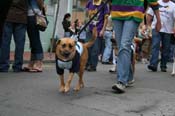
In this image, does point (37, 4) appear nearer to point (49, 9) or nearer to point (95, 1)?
point (95, 1)

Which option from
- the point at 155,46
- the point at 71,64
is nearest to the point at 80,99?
the point at 71,64

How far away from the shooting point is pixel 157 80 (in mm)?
10859

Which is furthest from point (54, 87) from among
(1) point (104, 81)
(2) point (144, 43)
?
(2) point (144, 43)

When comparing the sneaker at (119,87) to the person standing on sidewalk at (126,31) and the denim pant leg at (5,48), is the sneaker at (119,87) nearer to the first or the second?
the person standing on sidewalk at (126,31)

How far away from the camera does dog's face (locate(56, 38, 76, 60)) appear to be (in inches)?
308

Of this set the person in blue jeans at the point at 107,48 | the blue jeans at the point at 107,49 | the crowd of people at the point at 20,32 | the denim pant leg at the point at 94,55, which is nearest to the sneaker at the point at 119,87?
the crowd of people at the point at 20,32

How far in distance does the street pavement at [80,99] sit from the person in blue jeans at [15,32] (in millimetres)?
482

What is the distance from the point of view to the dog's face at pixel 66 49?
7.83 metres

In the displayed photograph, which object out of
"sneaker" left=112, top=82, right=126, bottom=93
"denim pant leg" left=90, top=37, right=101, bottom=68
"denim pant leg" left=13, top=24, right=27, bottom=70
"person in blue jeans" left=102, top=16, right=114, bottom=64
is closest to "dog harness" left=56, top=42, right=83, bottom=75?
"sneaker" left=112, top=82, right=126, bottom=93

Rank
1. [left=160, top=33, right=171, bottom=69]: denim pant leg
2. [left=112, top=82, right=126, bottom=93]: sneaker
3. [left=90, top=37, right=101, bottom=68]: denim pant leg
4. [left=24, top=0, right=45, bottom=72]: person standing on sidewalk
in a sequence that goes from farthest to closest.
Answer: [left=160, top=33, right=171, bottom=69]: denim pant leg
[left=90, top=37, right=101, bottom=68]: denim pant leg
[left=24, top=0, right=45, bottom=72]: person standing on sidewalk
[left=112, top=82, right=126, bottom=93]: sneaker

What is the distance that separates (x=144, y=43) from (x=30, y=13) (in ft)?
42.2

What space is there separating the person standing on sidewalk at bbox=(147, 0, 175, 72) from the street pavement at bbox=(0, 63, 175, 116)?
332 centimetres

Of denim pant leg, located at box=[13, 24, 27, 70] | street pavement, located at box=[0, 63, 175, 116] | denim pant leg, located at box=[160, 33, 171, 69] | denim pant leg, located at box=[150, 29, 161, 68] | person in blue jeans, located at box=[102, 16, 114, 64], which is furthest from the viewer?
person in blue jeans, located at box=[102, 16, 114, 64]

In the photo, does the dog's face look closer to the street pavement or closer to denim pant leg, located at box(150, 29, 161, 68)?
the street pavement
